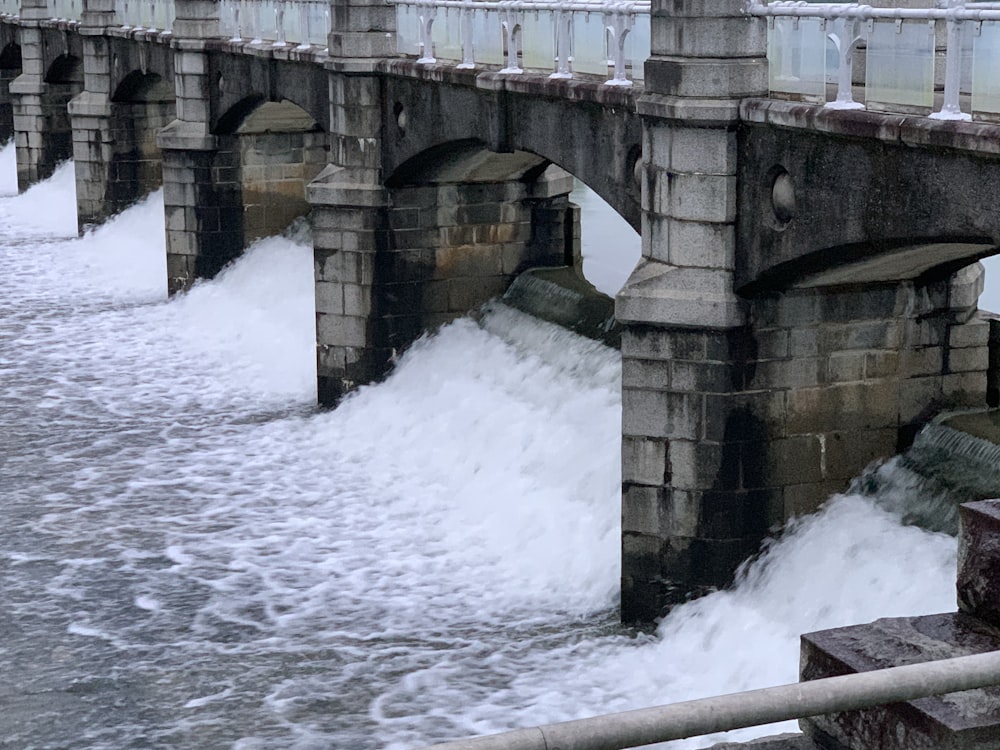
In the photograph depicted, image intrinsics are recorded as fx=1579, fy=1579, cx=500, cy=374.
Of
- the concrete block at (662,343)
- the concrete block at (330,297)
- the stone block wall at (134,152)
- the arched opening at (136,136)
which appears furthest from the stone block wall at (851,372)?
the stone block wall at (134,152)

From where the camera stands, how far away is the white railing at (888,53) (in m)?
11.5

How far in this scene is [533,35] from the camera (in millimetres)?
19062

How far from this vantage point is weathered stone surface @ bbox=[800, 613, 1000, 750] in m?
6.48

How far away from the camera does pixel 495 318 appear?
24.2 metres

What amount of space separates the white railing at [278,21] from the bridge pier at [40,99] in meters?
15.8

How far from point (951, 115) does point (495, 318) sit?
13055mm

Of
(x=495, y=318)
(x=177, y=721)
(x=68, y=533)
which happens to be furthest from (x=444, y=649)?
(x=495, y=318)

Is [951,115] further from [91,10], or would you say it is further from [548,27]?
[91,10]

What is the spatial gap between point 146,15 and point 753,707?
3370cm

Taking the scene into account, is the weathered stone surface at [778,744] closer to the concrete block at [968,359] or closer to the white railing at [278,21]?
the concrete block at [968,359]

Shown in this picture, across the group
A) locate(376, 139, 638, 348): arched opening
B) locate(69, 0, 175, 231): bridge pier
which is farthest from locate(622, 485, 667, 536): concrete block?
locate(69, 0, 175, 231): bridge pier

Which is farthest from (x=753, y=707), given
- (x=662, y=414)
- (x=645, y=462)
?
(x=645, y=462)

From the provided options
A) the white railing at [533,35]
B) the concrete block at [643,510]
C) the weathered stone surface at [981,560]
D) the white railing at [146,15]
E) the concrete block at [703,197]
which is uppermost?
the white railing at [146,15]

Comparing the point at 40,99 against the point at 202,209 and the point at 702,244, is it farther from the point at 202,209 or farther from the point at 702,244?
the point at 702,244
